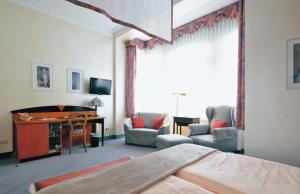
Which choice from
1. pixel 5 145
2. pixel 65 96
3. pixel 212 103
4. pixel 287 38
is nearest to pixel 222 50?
pixel 212 103

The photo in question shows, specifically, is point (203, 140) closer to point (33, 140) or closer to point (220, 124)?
point (220, 124)

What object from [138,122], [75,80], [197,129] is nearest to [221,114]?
[197,129]

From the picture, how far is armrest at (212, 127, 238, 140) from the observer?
119 inches

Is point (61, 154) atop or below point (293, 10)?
below

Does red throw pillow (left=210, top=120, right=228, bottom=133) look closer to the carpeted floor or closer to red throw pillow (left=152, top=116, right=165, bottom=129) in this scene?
red throw pillow (left=152, top=116, right=165, bottom=129)

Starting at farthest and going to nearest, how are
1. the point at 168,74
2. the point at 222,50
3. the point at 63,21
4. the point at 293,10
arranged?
1. the point at 168,74
2. the point at 63,21
3. the point at 222,50
4. the point at 293,10

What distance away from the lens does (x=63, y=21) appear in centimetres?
411

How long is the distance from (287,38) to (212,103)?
2.01 metres

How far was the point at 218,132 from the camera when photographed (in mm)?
3033

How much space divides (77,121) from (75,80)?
3.71 feet

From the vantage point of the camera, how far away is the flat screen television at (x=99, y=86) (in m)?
4.50

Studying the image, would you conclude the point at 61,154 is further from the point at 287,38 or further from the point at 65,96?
the point at 287,38

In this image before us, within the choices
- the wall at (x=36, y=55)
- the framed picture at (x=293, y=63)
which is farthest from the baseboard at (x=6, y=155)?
the framed picture at (x=293, y=63)

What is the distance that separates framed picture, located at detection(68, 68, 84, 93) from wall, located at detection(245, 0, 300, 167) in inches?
148
